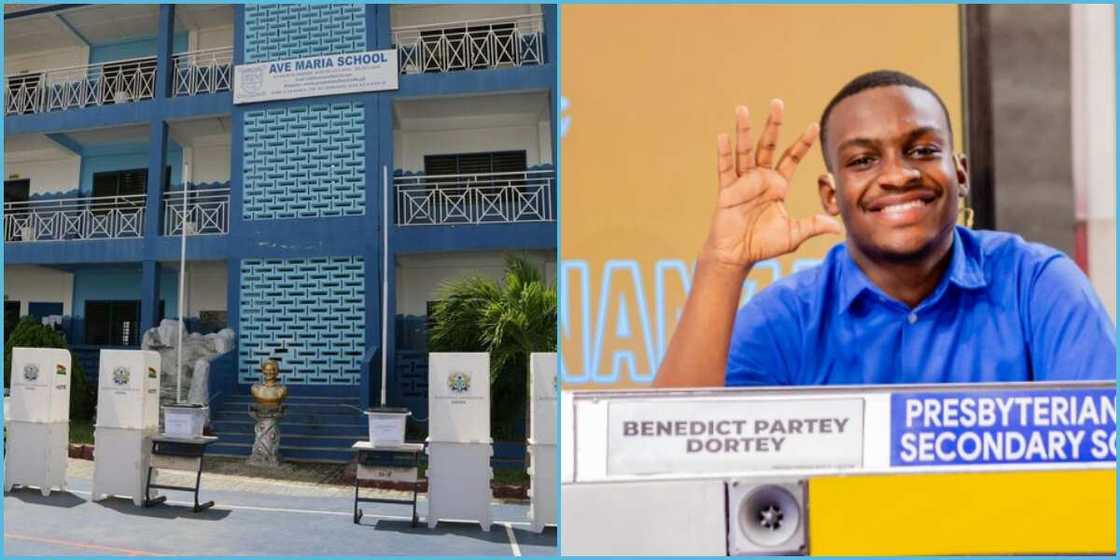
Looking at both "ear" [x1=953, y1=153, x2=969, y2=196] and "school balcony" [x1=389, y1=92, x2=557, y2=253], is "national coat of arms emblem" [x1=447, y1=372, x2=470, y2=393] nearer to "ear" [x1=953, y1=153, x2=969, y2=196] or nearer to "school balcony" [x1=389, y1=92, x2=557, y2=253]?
"school balcony" [x1=389, y1=92, x2=557, y2=253]

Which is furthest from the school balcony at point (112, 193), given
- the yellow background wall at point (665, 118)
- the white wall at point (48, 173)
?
the yellow background wall at point (665, 118)

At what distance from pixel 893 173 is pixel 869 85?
259mm

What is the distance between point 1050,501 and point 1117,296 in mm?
588

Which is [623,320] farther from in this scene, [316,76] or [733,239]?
[316,76]

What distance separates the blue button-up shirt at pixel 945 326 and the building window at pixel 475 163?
5.94ft

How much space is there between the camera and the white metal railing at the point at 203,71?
3.25 meters

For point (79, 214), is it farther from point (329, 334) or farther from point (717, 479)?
point (717, 479)

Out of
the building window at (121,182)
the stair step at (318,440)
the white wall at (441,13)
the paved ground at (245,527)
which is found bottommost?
the paved ground at (245,527)

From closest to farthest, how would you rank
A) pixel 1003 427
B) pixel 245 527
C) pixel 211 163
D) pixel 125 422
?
pixel 1003 427 → pixel 245 527 → pixel 211 163 → pixel 125 422

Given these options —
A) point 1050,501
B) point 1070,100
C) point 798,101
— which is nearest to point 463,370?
point 798,101

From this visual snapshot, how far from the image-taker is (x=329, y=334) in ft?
10.9

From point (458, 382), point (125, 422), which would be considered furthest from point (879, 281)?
point (125, 422)

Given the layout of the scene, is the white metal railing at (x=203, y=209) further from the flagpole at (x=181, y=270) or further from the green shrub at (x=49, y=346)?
the green shrub at (x=49, y=346)

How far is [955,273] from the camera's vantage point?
69.3 inches
